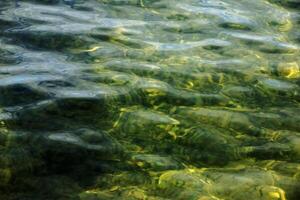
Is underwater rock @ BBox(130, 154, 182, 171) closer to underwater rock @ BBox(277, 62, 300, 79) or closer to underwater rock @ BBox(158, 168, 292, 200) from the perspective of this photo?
underwater rock @ BBox(158, 168, 292, 200)

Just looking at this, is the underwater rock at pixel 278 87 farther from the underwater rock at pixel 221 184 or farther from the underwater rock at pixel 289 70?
the underwater rock at pixel 221 184

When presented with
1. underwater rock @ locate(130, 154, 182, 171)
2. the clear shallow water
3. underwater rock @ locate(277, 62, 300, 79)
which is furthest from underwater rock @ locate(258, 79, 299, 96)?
underwater rock @ locate(130, 154, 182, 171)

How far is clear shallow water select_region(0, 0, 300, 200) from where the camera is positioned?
325 cm

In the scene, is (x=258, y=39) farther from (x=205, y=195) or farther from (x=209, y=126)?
(x=205, y=195)

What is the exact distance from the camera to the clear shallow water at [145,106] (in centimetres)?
325

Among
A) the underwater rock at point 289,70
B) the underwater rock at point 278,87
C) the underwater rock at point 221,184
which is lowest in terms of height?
the underwater rock at point 221,184

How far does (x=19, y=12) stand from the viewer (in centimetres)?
690

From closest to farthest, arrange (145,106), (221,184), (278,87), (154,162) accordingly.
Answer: (221,184)
(154,162)
(145,106)
(278,87)

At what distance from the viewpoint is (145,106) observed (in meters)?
4.36

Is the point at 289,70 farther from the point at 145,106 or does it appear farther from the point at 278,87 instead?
the point at 145,106

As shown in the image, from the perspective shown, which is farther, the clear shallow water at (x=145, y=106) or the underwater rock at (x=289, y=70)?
the underwater rock at (x=289, y=70)

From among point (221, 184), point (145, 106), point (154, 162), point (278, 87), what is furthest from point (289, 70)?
point (154, 162)

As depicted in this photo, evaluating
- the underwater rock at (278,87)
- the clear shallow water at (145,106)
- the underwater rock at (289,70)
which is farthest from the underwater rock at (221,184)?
the underwater rock at (289,70)

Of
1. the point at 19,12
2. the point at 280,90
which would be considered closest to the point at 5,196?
the point at 280,90
